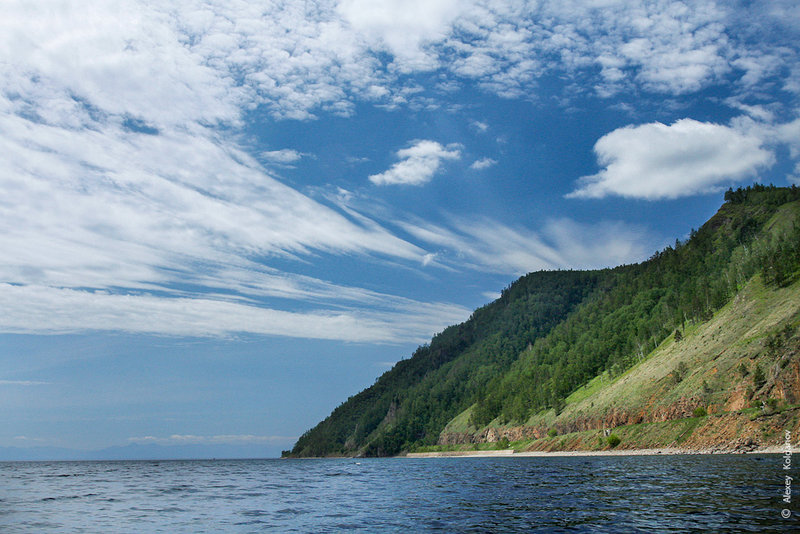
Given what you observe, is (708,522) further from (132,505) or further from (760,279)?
(760,279)

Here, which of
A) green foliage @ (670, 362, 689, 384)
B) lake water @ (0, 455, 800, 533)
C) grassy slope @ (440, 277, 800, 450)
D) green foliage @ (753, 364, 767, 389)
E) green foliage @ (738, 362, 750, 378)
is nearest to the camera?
lake water @ (0, 455, 800, 533)

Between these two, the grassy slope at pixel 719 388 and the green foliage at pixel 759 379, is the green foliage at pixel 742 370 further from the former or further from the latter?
the green foliage at pixel 759 379

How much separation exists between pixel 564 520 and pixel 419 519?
9905 millimetres

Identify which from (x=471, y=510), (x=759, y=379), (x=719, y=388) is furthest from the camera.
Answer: (x=719, y=388)

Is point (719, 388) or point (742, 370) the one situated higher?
point (742, 370)

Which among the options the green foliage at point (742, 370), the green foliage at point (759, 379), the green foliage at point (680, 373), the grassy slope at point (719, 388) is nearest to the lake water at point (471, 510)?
the grassy slope at point (719, 388)

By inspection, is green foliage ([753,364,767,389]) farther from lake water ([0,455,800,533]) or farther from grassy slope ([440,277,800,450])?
lake water ([0,455,800,533])

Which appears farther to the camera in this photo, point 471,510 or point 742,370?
point 742,370

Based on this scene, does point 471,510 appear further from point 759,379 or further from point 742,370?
point 742,370

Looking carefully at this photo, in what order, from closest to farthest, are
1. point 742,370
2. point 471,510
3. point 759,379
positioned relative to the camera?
point 471,510 < point 759,379 < point 742,370

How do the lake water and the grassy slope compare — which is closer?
the lake water

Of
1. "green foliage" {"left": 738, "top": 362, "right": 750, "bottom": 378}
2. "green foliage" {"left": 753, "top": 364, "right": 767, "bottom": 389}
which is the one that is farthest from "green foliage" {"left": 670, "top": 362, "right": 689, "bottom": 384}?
"green foliage" {"left": 753, "top": 364, "right": 767, "bottom": 389}

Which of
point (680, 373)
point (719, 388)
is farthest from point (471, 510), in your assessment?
point (680, 373)

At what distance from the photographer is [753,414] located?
114 meters
